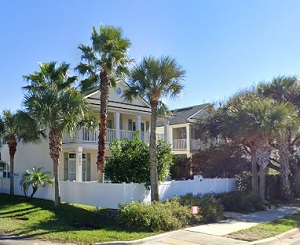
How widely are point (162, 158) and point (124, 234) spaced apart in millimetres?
5161

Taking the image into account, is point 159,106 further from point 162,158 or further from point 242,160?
point 242,160

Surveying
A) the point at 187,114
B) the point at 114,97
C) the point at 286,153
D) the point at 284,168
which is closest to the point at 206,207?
the point at 284,168

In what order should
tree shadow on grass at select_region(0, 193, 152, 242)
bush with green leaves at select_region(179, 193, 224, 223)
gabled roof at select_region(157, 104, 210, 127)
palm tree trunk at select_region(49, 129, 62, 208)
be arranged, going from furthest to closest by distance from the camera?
gabled roof at select_region(157, 104, 210, 127) < palm tree trunk at select_region(49, 129, 62, 208) < bush with green leaves at select_region(179, 193, 224, 223) < tree shadow on grass at select_region(0, 193, 152, 242)

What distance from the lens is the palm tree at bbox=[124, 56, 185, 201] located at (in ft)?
45.7

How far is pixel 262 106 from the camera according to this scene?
18.1 m

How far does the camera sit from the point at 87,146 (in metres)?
21.5

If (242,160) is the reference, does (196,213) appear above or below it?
below

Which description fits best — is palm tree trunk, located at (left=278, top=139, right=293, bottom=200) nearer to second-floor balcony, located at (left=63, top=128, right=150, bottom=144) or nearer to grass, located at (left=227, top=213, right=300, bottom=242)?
grass, located at (left=227, top=213, right=300, bottom=242)

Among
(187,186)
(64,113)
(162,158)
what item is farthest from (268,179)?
(64,113)

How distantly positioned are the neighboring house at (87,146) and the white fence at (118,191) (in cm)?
359

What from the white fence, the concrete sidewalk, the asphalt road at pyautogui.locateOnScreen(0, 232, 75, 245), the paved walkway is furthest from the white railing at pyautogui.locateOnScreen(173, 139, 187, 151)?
the asphalt road at pyautogui.locateOnScreen(0, 232, 75, 245)

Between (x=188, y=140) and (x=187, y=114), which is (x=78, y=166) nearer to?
(x=188, y=140)

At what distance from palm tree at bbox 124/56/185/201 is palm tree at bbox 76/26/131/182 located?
2860 millimetres

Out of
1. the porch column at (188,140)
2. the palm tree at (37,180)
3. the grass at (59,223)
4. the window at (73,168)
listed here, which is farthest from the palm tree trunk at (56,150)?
the porch column at (188,140)
